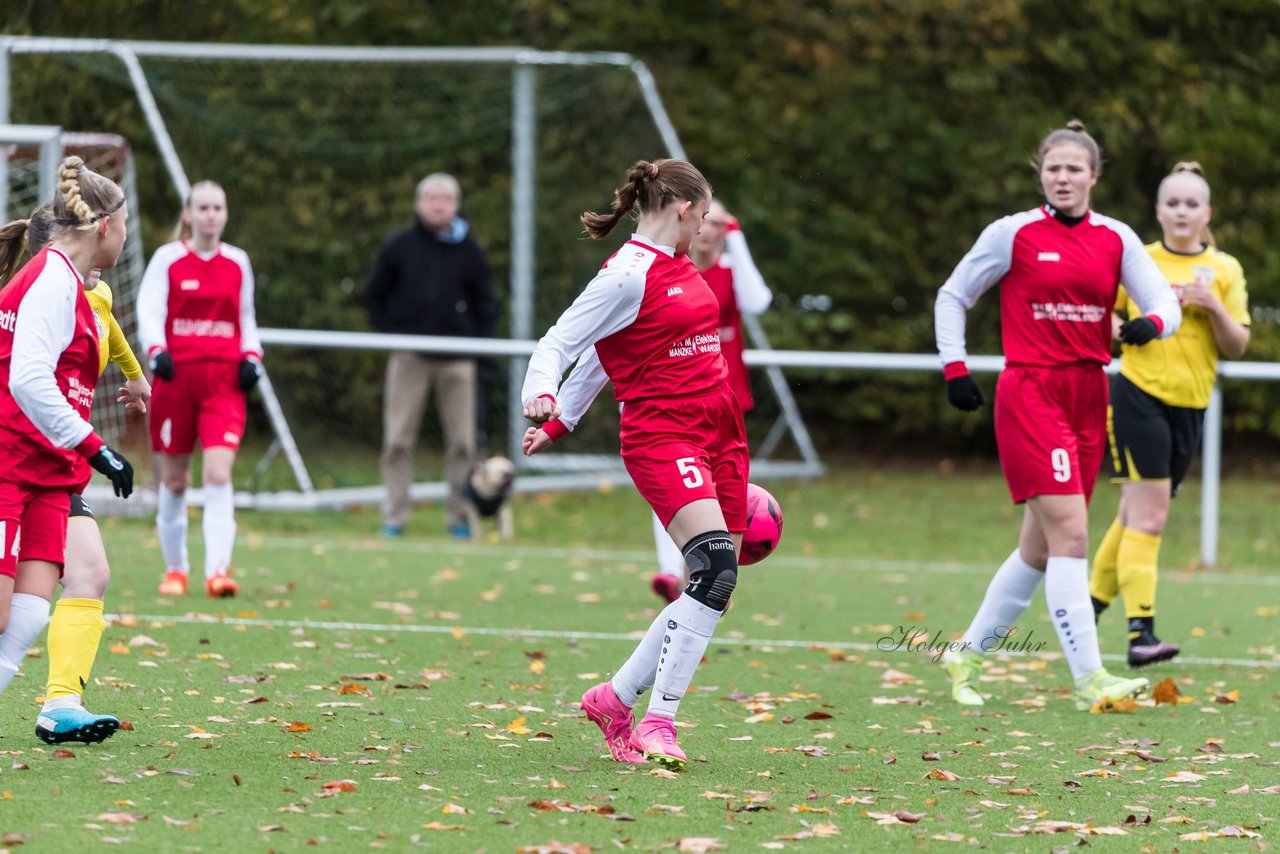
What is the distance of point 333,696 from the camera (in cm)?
671

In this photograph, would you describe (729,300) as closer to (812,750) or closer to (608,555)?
(608,555)

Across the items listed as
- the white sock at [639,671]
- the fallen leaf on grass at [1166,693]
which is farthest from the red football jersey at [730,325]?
the white sock at [639,671]

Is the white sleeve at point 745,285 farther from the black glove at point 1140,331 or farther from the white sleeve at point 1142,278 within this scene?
the black glove at point 1140,331

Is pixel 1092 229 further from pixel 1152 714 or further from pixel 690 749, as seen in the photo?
pixel 690 749

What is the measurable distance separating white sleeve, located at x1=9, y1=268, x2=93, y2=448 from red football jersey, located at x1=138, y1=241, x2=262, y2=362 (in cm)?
416

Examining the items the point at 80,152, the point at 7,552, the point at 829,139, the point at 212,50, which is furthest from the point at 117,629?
the point at 829,139

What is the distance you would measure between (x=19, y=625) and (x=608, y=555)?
24.3 ft

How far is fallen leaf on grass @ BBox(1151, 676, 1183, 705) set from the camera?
722 centimetres

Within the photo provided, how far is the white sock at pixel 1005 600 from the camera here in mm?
7324

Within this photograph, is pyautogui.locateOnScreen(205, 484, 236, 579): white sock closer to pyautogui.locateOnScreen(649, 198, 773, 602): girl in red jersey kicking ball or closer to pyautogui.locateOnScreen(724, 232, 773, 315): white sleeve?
pyautogui.locateOnScreen(649, 198, 773, 602): girl in red jersey kicking ball

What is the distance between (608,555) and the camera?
1268 cm

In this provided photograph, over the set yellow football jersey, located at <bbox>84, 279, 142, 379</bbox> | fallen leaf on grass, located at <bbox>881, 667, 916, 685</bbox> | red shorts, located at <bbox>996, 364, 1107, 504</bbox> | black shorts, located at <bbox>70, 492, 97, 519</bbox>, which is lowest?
fallen leaf on grass, located at <bbox>881, 667, 916, 685</bbox>

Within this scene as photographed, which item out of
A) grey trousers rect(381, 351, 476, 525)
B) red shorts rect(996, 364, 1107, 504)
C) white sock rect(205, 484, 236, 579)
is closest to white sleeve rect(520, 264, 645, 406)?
red shorts rect(996, 364, 1107, 504)
